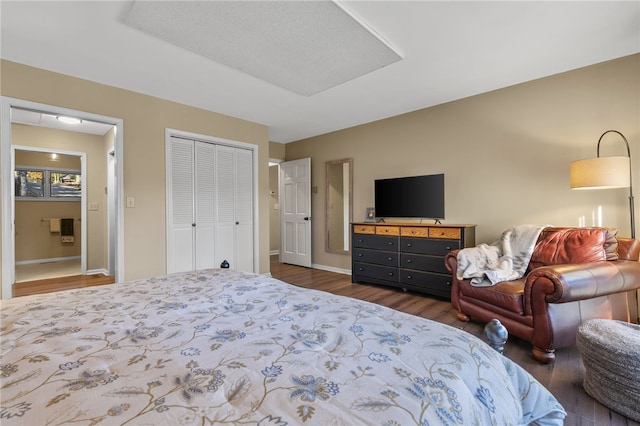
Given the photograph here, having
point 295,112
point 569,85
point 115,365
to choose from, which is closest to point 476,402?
point 115,365

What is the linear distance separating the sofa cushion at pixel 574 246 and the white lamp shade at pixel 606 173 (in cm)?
41

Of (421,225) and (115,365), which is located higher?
(421,225)

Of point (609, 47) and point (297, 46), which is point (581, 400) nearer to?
point (609, 47)

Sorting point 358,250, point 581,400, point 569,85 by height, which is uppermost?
point 569,85

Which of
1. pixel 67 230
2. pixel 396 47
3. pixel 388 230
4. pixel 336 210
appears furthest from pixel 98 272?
pixel 396 47

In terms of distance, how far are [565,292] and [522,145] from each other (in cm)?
196

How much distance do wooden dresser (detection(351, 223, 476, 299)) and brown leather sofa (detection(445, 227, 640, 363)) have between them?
0.76m

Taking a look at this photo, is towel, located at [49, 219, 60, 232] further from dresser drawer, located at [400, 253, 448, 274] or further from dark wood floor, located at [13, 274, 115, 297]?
dresser drawer, located at [400, 253, 448, 274]

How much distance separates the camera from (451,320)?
285 cm

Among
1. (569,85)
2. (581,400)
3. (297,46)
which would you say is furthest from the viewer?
(569,85)

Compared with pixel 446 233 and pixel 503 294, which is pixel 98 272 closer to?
pixel 446 233

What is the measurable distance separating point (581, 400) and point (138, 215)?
13.7 ft

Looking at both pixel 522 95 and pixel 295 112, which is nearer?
pixel 522 95

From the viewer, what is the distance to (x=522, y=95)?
3.26m
